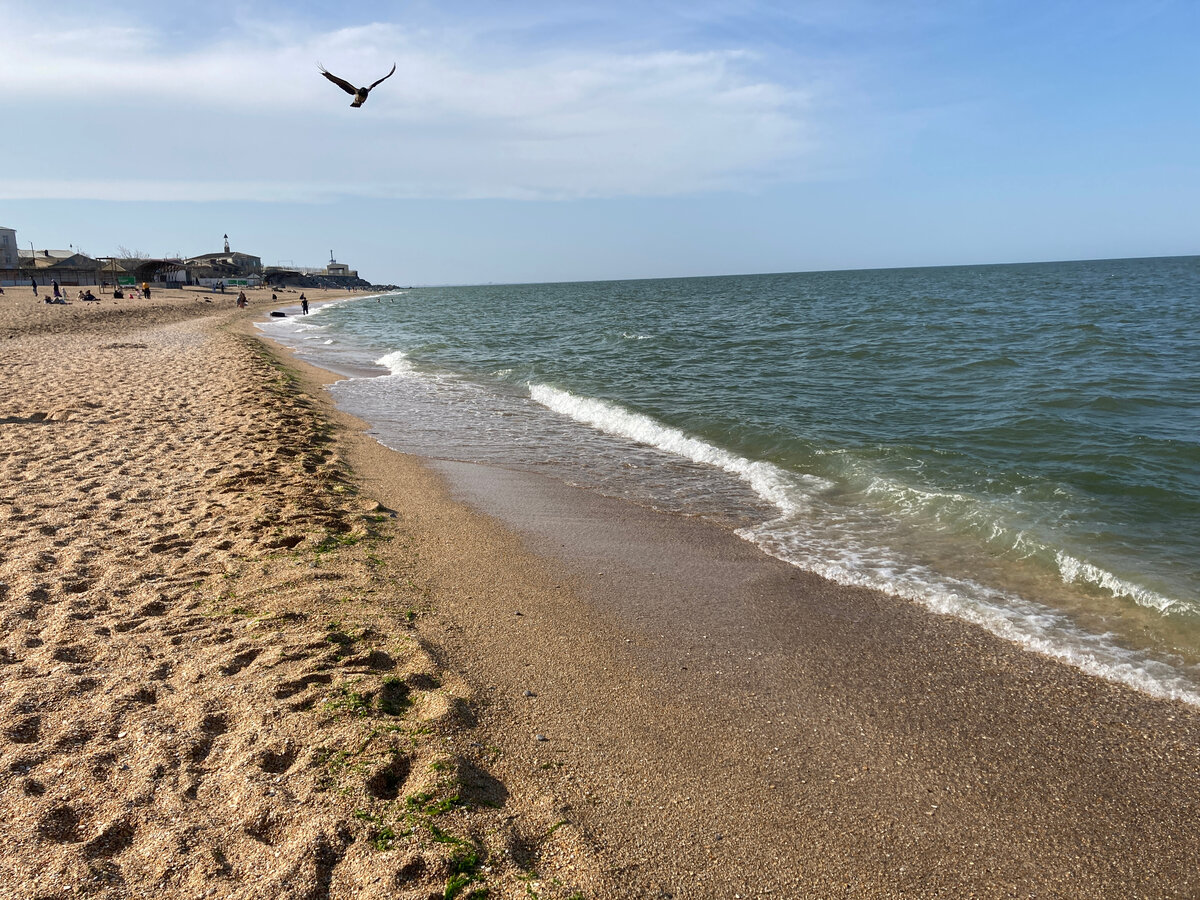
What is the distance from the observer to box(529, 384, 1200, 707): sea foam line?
186 inches

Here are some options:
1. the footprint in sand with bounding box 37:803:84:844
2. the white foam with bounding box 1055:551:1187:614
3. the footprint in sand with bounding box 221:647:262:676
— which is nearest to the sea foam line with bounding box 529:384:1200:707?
the white foam with bounding box 1055:551:1187:614

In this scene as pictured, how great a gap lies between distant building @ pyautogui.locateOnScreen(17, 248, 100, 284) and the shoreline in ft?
238

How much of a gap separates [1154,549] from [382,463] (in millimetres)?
8963

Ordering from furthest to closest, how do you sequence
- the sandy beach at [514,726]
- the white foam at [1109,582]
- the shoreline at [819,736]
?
1. the white foam at [1109,582]
2. the shoreline at [819,736]
3. the sandy beach at [514,726]

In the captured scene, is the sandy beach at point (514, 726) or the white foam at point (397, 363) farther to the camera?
the white foam at point (397, 363)

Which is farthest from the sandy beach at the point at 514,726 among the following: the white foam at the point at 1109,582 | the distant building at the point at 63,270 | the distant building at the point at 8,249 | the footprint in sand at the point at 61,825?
the distant building at the point at 8,249

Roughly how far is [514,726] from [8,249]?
271 ft

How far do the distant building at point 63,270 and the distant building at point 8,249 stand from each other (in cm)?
59

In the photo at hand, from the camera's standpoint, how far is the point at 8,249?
2486 inches

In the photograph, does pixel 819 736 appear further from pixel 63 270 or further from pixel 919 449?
pixel 63 270

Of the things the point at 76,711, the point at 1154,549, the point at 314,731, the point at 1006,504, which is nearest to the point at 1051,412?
the point at 1006,504

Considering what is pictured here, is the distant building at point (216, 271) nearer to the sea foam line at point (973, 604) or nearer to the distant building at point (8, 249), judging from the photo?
the distant building at point (8, 249)

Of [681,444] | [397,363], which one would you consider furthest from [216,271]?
[681,444]

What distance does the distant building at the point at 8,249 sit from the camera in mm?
61994
